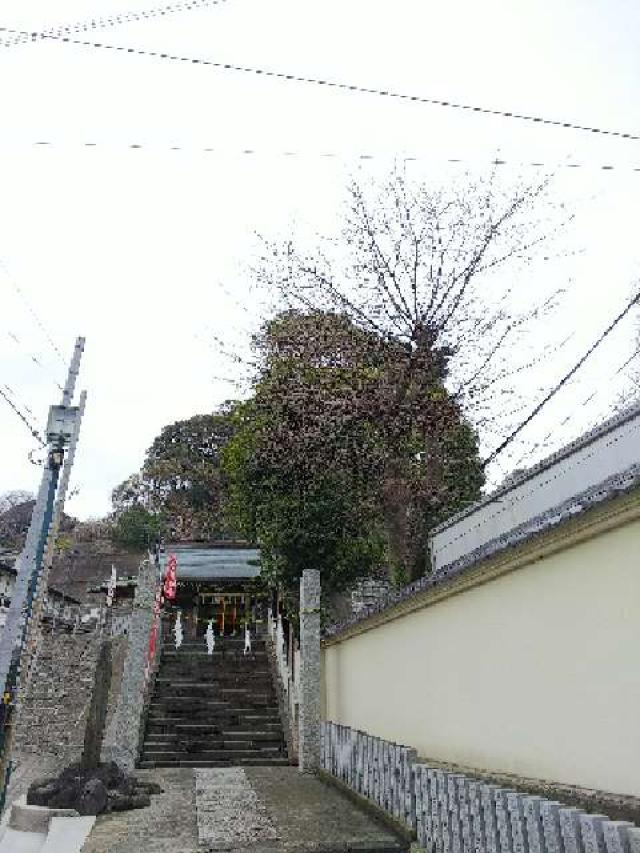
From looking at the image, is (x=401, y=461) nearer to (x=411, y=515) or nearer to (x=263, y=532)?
(x=411, y=515)

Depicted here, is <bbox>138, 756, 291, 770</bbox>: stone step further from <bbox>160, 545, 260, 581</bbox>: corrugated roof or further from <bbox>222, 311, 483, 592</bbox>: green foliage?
<bbox>160, 545, 260, 581</bbox>: corrugated roof

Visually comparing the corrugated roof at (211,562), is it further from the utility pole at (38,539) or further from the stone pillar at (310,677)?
the utility pole at (38,539)

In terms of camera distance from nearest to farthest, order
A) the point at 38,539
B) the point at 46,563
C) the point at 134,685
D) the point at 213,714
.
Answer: the point at 38,539
the point at 46,563
the point at 134,685
the point at 213,714

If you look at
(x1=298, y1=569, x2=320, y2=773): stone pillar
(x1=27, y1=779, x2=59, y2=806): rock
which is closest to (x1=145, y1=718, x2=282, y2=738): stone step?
(x1=298, y1=569, x2=320, y2=773): stone pillar

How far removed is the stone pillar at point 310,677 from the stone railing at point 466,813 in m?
3.00

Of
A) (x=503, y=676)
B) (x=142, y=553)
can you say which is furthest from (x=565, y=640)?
(x=142, y=553)

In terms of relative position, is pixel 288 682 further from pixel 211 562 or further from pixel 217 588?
pixel 217 588

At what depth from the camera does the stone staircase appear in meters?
14.0

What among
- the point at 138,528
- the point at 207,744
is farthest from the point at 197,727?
the point at 138,528

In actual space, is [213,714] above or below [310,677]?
below

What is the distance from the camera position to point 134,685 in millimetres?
13586

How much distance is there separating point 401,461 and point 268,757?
22.7 feet

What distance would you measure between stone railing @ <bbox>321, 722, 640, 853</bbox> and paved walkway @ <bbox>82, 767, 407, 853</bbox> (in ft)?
1.41

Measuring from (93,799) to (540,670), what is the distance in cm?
631
